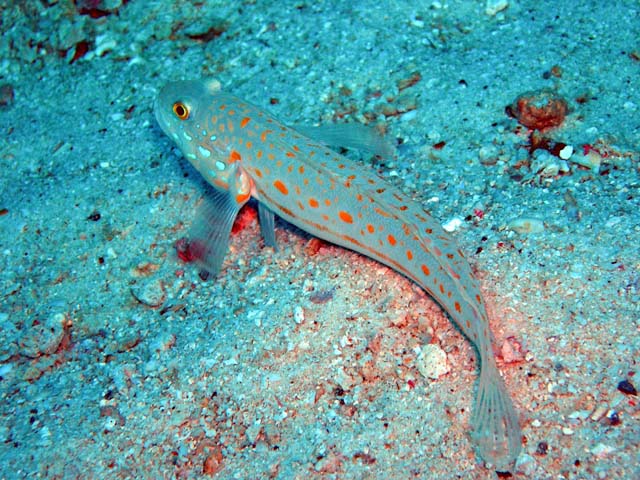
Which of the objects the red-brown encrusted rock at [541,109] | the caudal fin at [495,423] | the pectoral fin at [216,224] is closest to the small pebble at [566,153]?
the red-brown encrusted rock at [541,109]

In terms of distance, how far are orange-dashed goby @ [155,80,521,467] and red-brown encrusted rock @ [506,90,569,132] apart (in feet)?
4.34

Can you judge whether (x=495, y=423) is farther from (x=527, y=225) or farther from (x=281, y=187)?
(x=281, y=187)

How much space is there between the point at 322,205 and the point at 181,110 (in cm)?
131

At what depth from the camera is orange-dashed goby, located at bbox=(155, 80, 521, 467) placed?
2881 mm

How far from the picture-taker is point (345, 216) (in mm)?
3439

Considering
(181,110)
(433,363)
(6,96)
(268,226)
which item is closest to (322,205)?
(268,226)

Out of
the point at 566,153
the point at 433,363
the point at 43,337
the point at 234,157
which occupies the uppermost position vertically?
the point at 234,157

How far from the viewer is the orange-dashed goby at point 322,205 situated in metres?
2.88

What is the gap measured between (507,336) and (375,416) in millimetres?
894

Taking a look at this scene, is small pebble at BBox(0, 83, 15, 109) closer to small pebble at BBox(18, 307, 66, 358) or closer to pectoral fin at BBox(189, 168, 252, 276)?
small pebble at BBox(18, 307, 66, 358)

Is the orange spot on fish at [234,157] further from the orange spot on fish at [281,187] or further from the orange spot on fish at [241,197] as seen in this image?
the orange spot on fish at [281,187]

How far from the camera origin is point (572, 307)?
3.18 m

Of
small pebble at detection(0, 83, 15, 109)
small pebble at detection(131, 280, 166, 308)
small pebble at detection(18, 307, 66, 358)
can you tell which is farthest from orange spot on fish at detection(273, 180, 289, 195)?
small pebble at detection(0, 83, 15, 109)

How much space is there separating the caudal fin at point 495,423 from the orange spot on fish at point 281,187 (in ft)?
5.46
